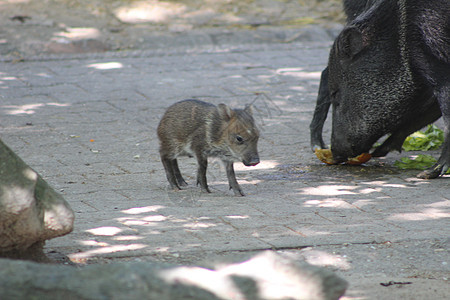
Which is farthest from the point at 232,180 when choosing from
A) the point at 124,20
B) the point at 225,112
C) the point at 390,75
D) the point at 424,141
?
the point at 124,20

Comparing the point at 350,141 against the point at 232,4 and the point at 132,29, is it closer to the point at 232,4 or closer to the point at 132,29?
the point at 132,29

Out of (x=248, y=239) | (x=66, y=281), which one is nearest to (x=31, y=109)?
(x=248, y=239)

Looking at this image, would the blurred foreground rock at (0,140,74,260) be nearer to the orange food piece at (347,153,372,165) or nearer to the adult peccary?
the adult peccary

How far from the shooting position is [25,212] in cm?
314

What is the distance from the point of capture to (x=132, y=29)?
1150cm

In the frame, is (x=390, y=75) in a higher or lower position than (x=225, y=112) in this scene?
higher

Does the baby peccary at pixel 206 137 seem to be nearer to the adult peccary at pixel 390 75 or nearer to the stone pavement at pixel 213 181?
the stone pavement at pixel 213 181

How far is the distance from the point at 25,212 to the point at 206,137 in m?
2.14

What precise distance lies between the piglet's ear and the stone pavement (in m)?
0.65

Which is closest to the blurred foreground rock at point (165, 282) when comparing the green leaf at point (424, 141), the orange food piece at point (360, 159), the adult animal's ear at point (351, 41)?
the adult animal's ear at point (351, 41)

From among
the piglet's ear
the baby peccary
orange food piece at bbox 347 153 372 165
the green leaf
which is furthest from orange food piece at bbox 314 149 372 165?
the piglet's ear

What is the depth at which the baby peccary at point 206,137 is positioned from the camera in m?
4.89

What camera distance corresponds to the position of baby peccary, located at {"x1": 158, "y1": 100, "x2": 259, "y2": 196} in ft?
16.1

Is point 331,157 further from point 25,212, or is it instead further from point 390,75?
point 25,212
